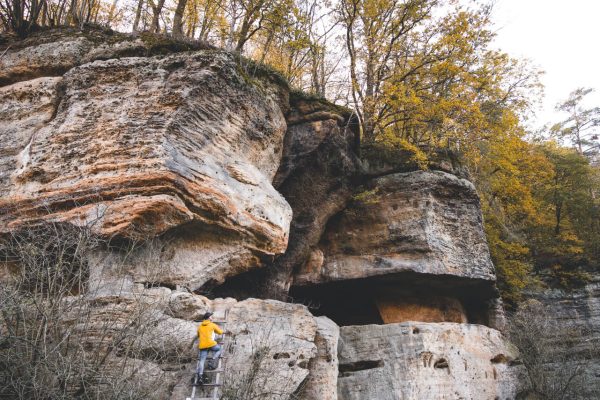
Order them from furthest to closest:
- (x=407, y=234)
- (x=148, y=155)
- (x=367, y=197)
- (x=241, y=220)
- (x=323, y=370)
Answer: (x=367, y=197), (x=407, y=234), (x=241, y=220), (x=323, y=370), (x=148, y=155)

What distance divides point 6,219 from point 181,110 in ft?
10.5

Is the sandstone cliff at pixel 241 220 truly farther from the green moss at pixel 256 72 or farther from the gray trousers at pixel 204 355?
the gray trousers at pixel 204 355

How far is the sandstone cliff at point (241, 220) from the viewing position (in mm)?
6441

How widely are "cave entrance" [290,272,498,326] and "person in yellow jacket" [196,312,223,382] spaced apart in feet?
15.7

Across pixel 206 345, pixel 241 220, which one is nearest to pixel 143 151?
pixel 241 220

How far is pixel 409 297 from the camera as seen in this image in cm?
1117

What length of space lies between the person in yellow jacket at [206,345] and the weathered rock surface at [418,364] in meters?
3.53

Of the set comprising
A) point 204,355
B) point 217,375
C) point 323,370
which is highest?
point 204,355

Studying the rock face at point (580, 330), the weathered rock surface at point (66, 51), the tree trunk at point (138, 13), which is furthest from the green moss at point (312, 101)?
the rock face at point (580, 330)

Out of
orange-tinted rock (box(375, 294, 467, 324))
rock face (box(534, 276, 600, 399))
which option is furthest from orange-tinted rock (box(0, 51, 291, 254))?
rock face (box(534, 276, 600, 399))

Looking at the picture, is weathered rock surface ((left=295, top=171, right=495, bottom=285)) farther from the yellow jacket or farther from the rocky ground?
the yellow jacket

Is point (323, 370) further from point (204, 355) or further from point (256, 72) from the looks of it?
point (256, 72)

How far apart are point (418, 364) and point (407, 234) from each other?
122 inches

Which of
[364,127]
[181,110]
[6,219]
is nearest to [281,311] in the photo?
[181,110]
